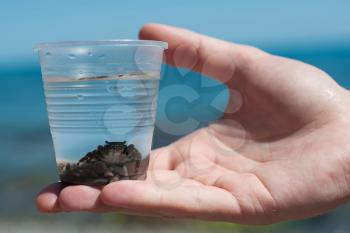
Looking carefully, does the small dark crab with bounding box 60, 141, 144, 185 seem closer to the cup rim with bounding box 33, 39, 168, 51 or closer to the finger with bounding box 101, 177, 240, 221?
the finger with bounding box 101, 177, 240, 221

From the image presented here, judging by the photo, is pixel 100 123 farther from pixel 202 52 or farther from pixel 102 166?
pixel 202 52

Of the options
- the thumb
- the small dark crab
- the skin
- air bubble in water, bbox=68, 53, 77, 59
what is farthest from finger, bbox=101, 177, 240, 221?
the thumb

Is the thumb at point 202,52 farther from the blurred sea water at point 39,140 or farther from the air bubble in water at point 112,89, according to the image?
the air bubble in water at point 112,89

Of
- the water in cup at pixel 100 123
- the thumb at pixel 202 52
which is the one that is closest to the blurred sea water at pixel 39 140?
the thumb at pixel 202 52

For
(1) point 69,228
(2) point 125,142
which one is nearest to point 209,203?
(2) point 125,142

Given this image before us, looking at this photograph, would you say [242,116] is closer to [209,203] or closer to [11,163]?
[209,203]

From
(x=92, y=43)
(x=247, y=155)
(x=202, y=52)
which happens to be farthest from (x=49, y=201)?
(x=202, y=52)

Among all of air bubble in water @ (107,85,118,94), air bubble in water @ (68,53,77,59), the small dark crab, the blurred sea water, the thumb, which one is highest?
air bubble in water @ (68,53,77,59)
